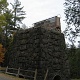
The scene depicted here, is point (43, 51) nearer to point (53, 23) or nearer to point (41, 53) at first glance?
point (41, 53)

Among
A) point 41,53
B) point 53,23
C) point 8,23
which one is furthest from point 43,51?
point 8,23

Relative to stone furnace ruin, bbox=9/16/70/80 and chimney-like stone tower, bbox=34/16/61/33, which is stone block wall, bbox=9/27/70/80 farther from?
chimney-like stone tower, bbox=34/16/61/33

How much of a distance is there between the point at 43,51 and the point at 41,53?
39cm

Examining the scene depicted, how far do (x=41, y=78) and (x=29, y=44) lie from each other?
4.26 meters

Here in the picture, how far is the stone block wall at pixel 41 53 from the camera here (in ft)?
66.7

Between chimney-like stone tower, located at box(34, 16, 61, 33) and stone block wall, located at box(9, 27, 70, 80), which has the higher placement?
chimney-like stone tower, located at box(34, 16, 61, 33)

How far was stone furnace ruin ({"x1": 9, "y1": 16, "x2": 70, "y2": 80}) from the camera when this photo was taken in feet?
66.8

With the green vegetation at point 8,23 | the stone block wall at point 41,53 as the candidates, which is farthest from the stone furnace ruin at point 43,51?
the green vegetation at point 8,23

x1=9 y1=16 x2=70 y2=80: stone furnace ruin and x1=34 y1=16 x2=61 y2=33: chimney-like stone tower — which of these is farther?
x1=34 y1=16 x2=61 y2=33: chimney-like stone tower

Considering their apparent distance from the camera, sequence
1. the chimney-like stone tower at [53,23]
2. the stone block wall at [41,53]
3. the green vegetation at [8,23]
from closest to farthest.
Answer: the stone block wall at [41,53], the chimney-like stone tower at [53,23], the green vegetation at [8,23]

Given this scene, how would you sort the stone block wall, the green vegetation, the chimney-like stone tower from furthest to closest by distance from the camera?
the green vegetation < the chimney-like stone tower < the stone block wall

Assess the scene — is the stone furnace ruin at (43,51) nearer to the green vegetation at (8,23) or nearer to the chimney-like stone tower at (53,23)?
the chimney-like stone tower at (53,23)

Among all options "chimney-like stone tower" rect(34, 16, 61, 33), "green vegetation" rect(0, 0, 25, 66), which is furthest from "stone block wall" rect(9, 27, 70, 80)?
"green vegetation" rect(0, 0, 25, 66)

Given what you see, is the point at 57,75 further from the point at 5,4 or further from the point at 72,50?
the point at 5,4
